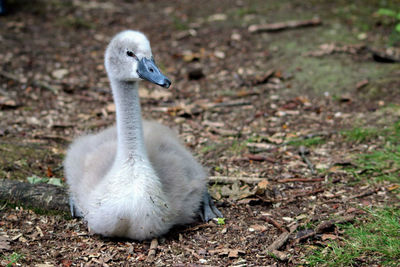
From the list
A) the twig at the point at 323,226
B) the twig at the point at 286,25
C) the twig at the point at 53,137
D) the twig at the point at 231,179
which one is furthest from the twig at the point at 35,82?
the twig at the point at 323,226

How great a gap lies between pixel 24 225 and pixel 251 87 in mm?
4101

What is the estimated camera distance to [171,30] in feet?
30.4

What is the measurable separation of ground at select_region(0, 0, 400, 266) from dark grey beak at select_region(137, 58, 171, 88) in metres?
1.32

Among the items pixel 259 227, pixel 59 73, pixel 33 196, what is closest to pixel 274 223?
pixel 259 227

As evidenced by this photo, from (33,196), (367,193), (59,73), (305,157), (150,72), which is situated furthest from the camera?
(59,73)

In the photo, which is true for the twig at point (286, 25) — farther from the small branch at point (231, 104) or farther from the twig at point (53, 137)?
the twig at point (53, 137)

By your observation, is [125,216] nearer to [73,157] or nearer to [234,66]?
[73,157]

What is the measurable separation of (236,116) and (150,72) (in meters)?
2.77

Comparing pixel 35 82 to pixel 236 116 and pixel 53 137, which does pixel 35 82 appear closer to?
pixel 53 137

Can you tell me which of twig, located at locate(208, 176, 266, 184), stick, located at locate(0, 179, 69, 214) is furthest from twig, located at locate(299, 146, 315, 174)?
stick, located at locate(0, 179, 69, 214)

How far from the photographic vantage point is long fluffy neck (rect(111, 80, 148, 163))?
385 cm

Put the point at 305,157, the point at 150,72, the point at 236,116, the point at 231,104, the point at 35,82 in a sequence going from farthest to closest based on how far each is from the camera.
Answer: the point at 35,82, the point at 231,104, the point at 236,116, the point at 305,157, the point at 150,72

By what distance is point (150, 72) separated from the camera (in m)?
3.66

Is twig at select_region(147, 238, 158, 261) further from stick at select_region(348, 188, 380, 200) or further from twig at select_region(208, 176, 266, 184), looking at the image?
stick at select_region(348, 188, 380, 200)
